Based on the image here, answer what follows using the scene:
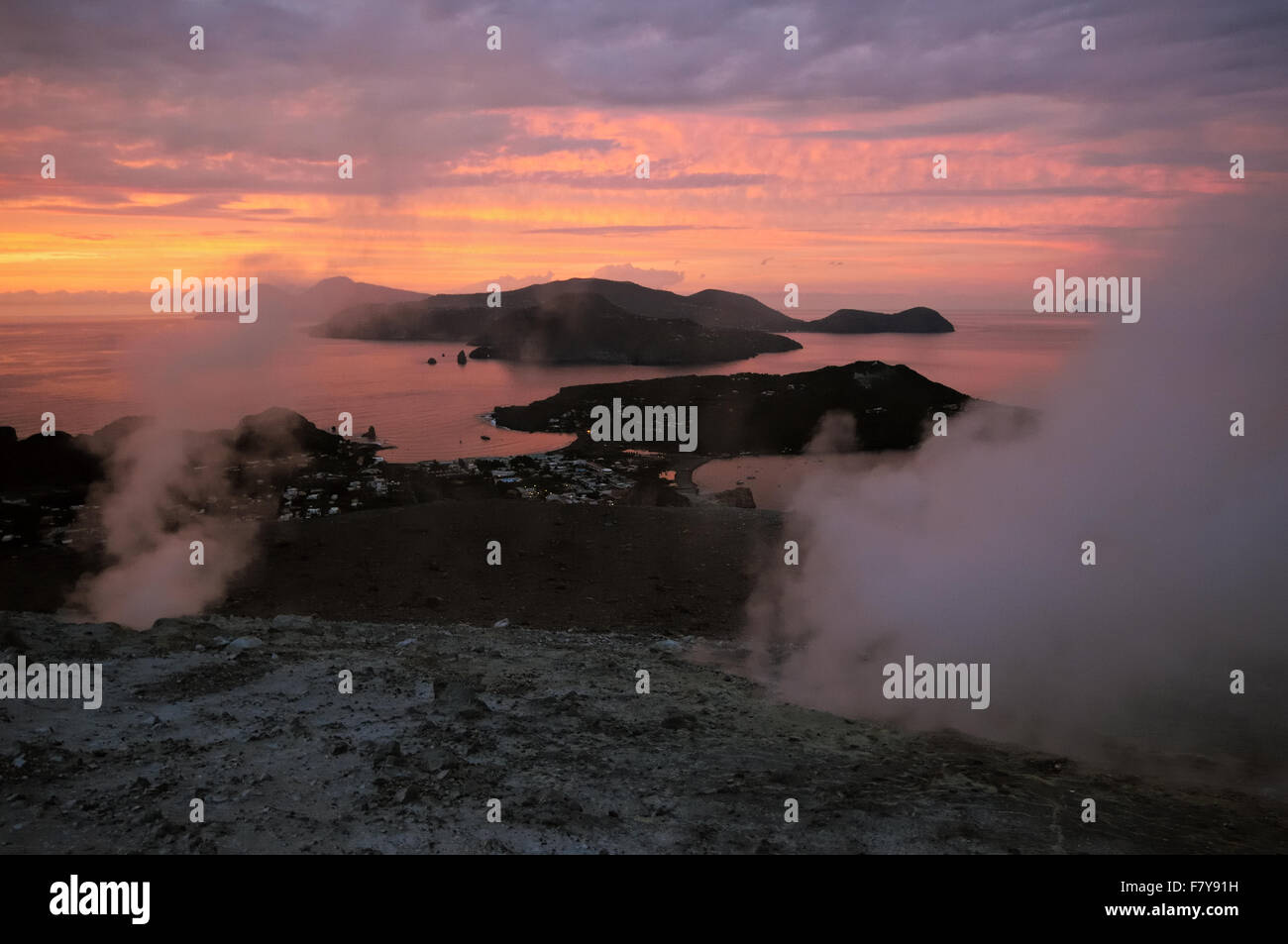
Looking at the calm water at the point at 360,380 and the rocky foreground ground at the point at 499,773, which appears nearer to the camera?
the rocky foreground ground at the point at 499,773

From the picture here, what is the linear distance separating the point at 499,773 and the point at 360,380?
89248 millimetres

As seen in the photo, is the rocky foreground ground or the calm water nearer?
the rocky foreground ground

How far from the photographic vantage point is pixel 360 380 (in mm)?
91375

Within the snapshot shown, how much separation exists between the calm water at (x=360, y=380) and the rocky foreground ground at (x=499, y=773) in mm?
9712

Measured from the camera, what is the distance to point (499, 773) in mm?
8469

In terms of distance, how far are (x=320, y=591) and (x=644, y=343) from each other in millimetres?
103376

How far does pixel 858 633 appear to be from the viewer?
13148 mm

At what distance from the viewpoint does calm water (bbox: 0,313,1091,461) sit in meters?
41.2

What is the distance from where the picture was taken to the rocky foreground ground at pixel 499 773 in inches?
287

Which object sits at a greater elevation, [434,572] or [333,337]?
[333,337]

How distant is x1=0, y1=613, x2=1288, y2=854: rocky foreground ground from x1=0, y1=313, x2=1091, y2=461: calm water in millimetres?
9712

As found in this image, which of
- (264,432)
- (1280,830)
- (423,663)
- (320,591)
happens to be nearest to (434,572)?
(320,591)

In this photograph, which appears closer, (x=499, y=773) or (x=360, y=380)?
(x=499, y=773)
